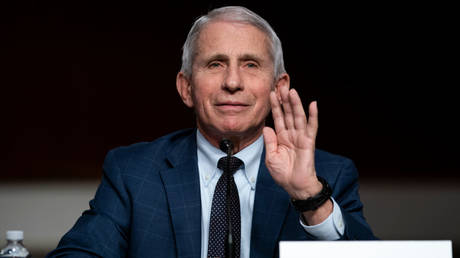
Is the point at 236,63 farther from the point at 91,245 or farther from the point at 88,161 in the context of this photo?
the point at 88,161

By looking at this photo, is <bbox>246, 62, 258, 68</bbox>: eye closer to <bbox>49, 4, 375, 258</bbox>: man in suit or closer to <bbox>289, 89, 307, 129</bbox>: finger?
<bbox>49, 4, 375, 258</bbox>: man in suit

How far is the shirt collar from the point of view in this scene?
79.6 inches

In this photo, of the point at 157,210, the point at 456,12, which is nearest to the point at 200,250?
the point at 157,210

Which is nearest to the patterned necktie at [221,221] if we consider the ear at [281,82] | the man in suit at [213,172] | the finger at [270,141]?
the man in suit at [213,172]

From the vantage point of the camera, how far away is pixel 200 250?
1876 mm

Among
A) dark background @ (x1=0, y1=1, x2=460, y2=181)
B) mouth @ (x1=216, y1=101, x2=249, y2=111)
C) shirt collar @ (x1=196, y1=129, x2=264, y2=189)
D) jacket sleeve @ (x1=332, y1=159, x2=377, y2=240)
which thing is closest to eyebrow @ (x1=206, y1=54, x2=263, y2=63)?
mouth @ (x1=216, y1=101, x2=249, y2=111)

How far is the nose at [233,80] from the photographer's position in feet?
6.39

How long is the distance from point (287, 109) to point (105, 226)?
2.07 feet

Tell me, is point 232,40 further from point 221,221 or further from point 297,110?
point 221,221

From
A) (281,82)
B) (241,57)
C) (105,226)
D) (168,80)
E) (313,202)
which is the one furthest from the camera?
(168,80)

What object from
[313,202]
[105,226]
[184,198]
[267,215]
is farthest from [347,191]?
[105,226]

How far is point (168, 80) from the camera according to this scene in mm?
3379

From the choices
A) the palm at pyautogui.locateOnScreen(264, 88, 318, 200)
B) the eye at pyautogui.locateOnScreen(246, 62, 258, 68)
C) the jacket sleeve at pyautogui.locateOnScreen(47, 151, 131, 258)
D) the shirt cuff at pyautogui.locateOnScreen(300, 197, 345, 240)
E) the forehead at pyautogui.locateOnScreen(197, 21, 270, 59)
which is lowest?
the jacket sleeve at pyautogui.locateOnScreen(47, 151, 131, 258)

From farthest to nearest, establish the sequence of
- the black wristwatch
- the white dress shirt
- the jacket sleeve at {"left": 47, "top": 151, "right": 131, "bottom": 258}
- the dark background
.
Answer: the dark background, the white dress shirt, the jacket sleeve at {"left": 47, "top": 151, "right": 131, "bottom": 258}, the black wristwatch
